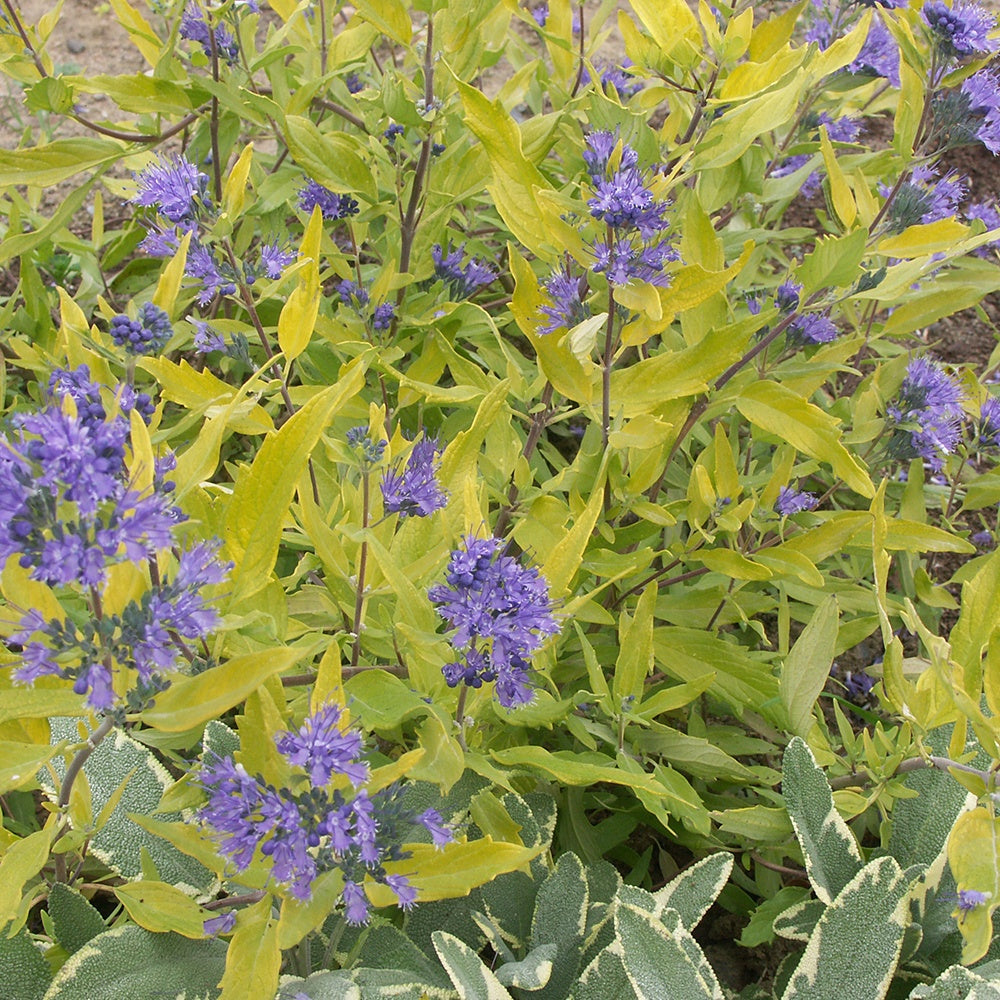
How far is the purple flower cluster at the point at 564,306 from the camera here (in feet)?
4.89

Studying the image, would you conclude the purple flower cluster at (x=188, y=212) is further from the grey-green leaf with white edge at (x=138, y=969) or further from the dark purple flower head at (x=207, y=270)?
the grey-green leaf with white edge at (x=138, y=969)

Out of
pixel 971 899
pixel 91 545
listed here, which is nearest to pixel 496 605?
pixel 91 545

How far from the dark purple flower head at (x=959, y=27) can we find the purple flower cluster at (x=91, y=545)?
149 centimetres

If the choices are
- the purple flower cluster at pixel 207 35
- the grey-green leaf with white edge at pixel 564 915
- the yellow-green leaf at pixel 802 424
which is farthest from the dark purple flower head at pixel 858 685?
the purple flower cluster at pixel 207 35

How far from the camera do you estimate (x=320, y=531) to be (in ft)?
4.27

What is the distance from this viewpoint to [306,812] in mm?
1039

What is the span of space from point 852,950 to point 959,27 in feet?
5.01

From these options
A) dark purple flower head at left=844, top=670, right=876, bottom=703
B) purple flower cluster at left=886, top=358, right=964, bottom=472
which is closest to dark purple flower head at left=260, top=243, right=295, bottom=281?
purple flower cluster at left=886, top=358, right=964, bottom=472

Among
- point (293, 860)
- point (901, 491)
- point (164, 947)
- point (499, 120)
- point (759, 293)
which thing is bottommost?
point (164, 947)

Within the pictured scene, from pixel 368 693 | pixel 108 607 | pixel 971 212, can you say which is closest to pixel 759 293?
pixel 971 212

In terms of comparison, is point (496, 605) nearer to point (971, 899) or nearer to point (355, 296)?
point (971, 899)

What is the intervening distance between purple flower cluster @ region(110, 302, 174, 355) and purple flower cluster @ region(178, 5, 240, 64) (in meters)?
0.84

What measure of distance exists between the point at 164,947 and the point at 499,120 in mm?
1302

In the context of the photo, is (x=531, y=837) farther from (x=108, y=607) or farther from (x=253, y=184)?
(x=253, y=184)
